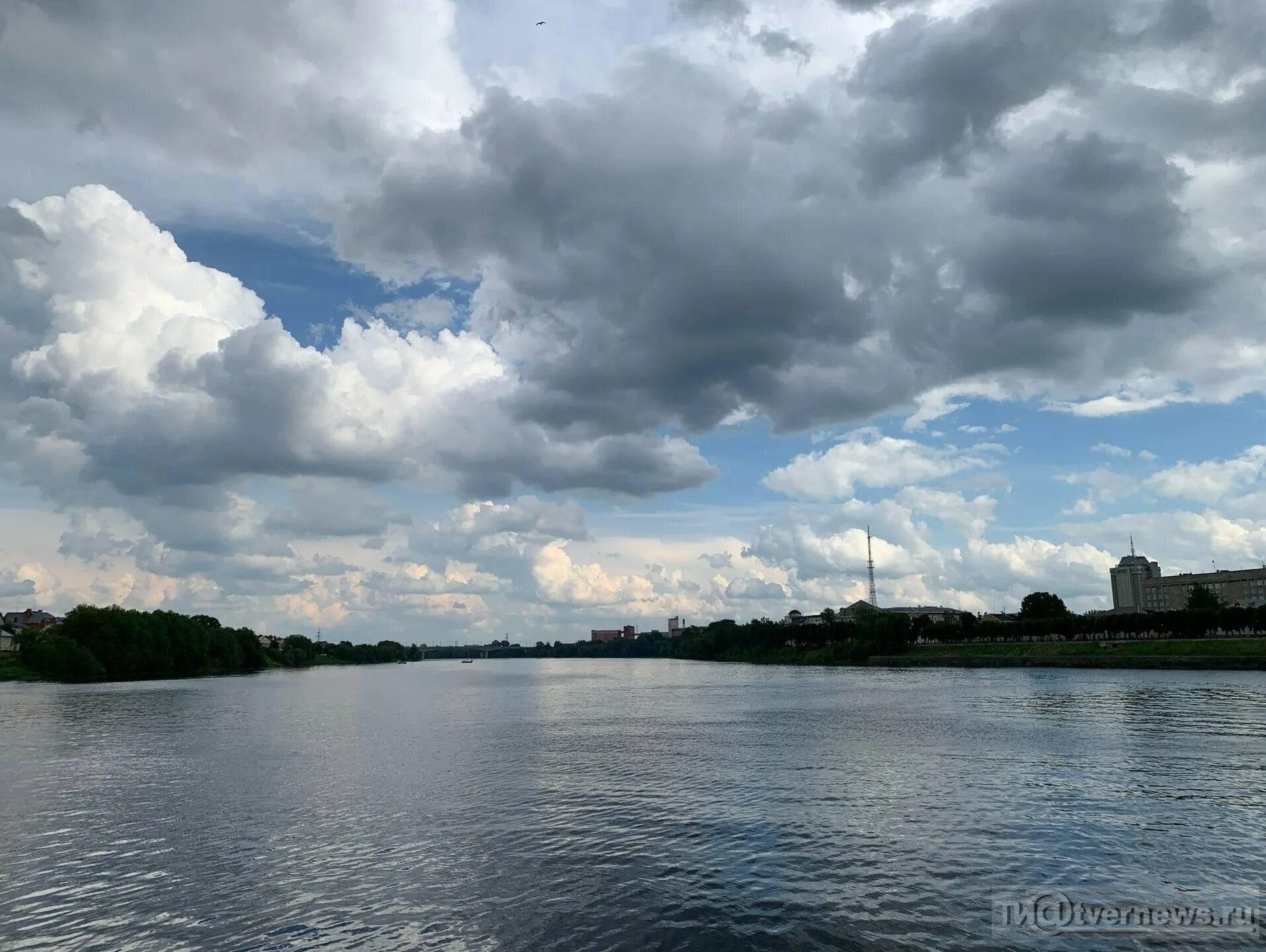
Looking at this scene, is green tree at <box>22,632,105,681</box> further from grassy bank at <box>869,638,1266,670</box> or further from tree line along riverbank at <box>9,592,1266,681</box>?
grassy bank at <box>869,638,1266,670</box>

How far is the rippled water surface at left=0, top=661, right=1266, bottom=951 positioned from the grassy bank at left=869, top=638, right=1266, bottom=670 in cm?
6456

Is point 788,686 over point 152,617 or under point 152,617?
under

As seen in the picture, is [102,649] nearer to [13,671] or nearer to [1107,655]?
[13,671]

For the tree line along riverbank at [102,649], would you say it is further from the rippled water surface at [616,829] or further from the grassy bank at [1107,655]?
the grassy bank at [1107,655]

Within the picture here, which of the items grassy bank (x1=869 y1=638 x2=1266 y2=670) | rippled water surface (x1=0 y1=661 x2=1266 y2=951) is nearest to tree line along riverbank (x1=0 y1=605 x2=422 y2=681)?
rippled water surface (x1=0 y1=661 x2=1266 y2=951)

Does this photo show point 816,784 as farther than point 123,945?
Yes

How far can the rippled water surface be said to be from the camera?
2331cm

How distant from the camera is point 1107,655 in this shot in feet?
483

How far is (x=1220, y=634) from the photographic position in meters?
160

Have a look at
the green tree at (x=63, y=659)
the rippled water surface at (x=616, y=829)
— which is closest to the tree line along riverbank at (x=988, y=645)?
the green tree at (x=63, y=659)

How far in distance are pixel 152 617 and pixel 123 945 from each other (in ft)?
616

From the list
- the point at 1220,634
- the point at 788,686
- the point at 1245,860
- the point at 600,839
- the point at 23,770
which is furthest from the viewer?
the point at 1220,634

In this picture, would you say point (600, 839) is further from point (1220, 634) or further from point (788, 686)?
point (1220, 634)

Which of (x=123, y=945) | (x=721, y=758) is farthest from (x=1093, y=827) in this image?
(x=123, y=945)
